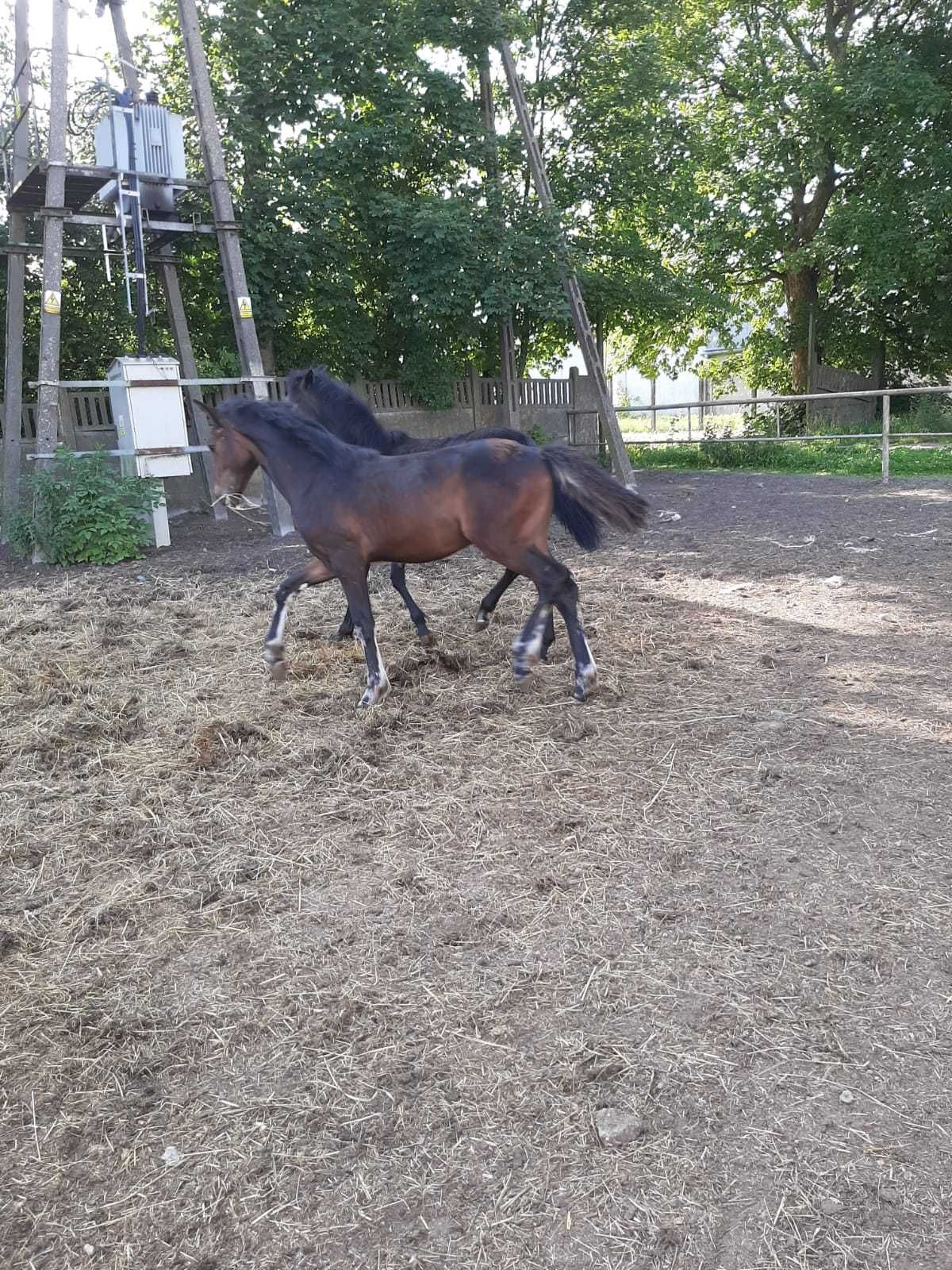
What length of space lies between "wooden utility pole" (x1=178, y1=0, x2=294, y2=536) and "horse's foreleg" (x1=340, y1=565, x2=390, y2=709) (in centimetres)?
573

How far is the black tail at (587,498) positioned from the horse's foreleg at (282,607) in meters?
1.35

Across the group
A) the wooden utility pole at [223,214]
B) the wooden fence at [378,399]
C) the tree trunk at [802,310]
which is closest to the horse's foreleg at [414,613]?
the wooden utility pole at [223,214]

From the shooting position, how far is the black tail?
4.61 metres

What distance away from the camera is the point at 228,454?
198 inches

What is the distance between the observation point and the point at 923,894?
9.16ft

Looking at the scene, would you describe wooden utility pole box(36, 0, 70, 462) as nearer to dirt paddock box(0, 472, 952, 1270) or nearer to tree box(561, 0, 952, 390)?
dirt paddock box(0, 472, 952, 1270)

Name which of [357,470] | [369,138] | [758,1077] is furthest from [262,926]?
[369,138]

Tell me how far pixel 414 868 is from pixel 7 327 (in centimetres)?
1032

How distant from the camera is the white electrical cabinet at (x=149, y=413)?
9.52 m

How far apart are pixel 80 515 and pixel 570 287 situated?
817cm

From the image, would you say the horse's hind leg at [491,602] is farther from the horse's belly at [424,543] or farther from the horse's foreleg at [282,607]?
the horse's foreleg at [282,607]

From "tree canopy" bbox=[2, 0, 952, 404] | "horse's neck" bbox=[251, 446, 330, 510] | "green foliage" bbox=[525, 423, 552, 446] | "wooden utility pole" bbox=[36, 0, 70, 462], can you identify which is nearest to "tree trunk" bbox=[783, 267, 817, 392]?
"tree canopy" bbox=[2, 0, 952, 404]

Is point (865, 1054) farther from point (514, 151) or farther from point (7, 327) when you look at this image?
point (514, 151)

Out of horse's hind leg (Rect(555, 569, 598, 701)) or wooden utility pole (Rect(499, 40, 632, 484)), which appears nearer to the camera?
horse's hind leg (Rect(555, 569, 598, 701))
